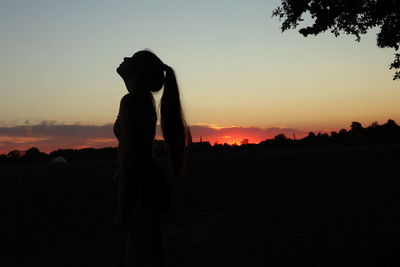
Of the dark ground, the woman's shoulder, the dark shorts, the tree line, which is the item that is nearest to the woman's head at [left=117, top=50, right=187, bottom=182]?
the woman's shoulder

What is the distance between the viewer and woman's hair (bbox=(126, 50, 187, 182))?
3.54 metres

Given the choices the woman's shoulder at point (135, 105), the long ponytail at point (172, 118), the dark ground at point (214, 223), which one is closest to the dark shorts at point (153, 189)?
the long ponytail at point (172, 118)

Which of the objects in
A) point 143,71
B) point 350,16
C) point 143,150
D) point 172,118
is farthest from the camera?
point 350,16

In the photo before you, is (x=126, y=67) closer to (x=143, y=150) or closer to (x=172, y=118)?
(x=172, y=118)

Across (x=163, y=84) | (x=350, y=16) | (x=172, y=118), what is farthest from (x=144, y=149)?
(x=350, y=16)

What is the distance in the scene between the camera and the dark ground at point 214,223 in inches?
372

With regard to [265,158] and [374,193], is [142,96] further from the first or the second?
[265,158]

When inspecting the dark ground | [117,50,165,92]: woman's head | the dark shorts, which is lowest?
the dark ground

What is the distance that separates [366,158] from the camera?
52.5m

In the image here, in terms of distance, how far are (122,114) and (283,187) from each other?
79.5 ft

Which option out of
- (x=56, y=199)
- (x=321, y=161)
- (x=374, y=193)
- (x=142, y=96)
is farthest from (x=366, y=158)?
(x=142, y=96)

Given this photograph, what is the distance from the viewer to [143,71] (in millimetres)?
3527

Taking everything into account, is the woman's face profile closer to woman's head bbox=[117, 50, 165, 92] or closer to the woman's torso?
woman's head bbox=[117, 50, 165, 92]

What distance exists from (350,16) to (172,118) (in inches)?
342
